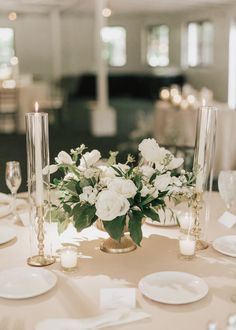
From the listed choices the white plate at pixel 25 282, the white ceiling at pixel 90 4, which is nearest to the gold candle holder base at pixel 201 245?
the white plate at pixel 25 282

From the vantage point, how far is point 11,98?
8898 mm

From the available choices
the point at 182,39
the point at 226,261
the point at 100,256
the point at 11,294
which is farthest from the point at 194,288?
the point at 182,39

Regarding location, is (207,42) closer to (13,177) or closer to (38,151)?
(13,177)

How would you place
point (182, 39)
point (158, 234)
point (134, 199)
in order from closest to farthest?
point (134, 199)
point (158, 234)
point (182, 39)

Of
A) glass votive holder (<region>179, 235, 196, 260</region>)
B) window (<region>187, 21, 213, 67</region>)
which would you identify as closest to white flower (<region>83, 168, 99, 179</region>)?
glass votive holder (<region>179, 235, 196, 260</region>)

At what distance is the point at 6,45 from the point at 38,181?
12.7 metres

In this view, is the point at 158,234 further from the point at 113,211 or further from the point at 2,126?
the point at 2,126

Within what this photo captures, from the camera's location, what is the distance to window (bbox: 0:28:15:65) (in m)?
13.4

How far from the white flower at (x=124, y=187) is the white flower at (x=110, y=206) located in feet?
0.08

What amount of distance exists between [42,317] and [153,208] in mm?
506

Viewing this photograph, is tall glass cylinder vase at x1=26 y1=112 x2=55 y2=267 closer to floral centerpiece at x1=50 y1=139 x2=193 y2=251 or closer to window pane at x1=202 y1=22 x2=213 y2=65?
floral centerpiece at x1=50 y1=139 x2=193 y2=251

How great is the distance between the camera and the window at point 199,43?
12055 mm

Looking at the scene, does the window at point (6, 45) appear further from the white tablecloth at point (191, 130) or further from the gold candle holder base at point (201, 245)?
the gold candle holder base at point (201, 245)

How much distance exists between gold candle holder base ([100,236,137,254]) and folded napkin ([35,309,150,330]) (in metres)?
0.41
